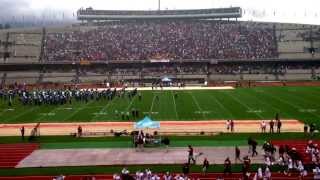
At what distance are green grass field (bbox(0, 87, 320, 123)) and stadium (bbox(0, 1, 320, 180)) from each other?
0.29ft

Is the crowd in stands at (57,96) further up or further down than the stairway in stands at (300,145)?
further up

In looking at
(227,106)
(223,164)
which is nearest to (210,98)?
(227,106)

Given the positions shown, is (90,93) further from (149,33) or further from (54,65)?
(149,33)

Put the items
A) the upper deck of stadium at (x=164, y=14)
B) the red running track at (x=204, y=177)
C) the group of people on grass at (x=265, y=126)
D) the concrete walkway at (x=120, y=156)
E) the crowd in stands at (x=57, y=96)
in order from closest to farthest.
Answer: the red running track at (x=204, y=177) → the concrete walkway at (x=120, y=156) → the group of people on grass at (x=265, y=126) → the crowd in stands at (x=57, y=96) → the upper deck of stadium at (x=164, y=14)

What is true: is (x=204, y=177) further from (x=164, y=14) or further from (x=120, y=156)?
(x=164, y=14)

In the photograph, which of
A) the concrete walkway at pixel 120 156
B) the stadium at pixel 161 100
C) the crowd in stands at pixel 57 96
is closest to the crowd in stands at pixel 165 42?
the stadium at pixel 161 100

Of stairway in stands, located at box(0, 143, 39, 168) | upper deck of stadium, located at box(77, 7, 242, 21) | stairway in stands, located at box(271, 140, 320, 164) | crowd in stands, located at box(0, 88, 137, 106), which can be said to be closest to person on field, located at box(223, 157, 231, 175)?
stairway in stands, located at box(271, 140, 320, 164)

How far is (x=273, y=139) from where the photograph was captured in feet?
94.2

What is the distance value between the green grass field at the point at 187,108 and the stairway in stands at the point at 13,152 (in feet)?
31.3

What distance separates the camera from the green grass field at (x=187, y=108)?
125 feet

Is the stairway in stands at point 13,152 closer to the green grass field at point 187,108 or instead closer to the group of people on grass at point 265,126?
the green grass field at point 187,108

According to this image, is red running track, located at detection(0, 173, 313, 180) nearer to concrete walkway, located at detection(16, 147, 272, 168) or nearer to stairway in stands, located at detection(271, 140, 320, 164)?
concrete walkway, located at detection(16, 147, 272, 168)

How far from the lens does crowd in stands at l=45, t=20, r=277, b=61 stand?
294 feet

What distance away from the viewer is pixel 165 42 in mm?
94812
